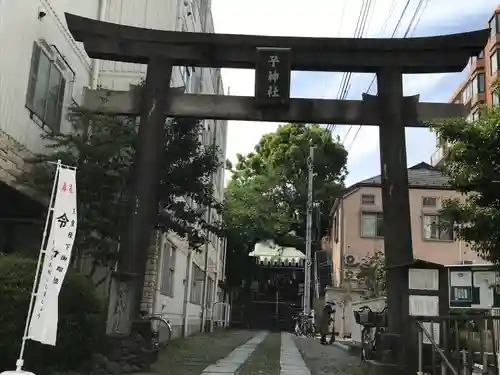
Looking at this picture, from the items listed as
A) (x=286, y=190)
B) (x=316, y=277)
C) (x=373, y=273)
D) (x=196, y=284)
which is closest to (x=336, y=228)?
(x=316, y=277)

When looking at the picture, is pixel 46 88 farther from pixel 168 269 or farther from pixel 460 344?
pixel 460 344

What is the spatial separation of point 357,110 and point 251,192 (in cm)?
3037

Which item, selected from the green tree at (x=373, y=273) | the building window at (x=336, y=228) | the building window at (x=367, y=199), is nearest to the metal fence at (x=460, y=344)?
the green tree at (x=373, y=273)

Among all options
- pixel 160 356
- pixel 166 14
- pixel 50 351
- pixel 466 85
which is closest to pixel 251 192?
pixel 466 85

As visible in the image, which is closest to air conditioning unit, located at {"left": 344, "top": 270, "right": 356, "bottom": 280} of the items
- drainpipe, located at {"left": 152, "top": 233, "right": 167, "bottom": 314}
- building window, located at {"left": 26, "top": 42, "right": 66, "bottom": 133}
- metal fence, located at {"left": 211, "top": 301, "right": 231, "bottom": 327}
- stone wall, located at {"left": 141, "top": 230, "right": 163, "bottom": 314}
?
metal fence, located at {"left": 211, "top": 301, "right": 231, "bottom": 327}

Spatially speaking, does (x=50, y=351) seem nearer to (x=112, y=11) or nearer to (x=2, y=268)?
(x=2, y=268)

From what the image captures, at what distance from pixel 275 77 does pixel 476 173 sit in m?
4.44

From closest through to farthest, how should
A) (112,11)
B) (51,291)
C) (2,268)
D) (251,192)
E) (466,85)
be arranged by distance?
(51,291) < (2,268) < (112,11) < (251,192) < (466,85)

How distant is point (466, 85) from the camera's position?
1988 inches

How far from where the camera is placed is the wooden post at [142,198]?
10359mm

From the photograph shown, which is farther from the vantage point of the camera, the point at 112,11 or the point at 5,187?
the point at 112,11

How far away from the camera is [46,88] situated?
12734 mm

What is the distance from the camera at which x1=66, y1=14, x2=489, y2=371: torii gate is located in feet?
37.2

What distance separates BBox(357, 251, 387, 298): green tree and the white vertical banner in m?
19.3
